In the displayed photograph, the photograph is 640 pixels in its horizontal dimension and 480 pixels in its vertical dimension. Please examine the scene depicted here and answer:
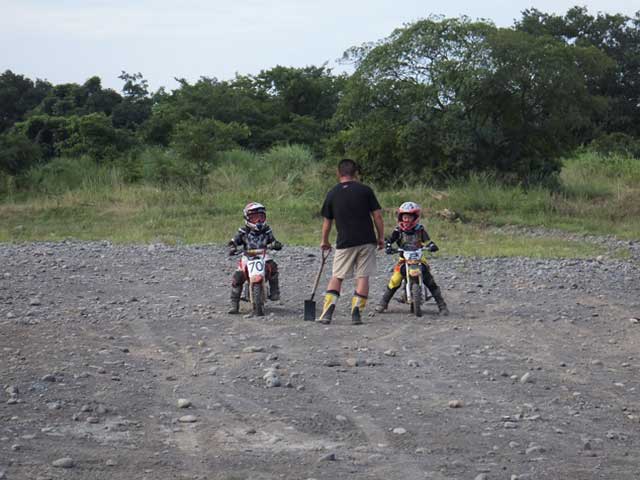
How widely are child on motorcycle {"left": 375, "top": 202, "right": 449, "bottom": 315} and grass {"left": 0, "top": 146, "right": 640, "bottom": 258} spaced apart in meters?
6.22

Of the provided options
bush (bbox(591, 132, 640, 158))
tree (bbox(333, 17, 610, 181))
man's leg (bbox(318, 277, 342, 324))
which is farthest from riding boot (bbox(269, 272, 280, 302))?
bush (bbox(591, 132, 640, 158))

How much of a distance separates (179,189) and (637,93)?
30.9 metres

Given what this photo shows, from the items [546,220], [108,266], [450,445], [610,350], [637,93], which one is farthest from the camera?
[637,93]

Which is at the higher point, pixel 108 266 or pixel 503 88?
pixel 503 88

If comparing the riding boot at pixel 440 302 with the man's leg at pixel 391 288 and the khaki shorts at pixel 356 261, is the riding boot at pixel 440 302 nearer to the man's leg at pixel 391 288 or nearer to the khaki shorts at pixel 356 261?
the man's leg at pixel 391 288

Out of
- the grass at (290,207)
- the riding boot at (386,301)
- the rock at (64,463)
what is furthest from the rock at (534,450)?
the grass at (290,207)

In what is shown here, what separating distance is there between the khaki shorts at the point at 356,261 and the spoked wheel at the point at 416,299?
0.51 m

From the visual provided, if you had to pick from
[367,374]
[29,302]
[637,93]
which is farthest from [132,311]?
[637,93]

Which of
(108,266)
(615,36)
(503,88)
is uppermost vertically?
(615,36)

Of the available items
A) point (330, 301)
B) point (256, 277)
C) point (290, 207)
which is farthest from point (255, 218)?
point (290, 207)

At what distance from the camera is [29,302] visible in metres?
13.3

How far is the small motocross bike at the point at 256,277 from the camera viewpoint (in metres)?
→ 12.7

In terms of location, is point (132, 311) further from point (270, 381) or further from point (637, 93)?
point (637, 93)

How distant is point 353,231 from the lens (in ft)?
40.5
